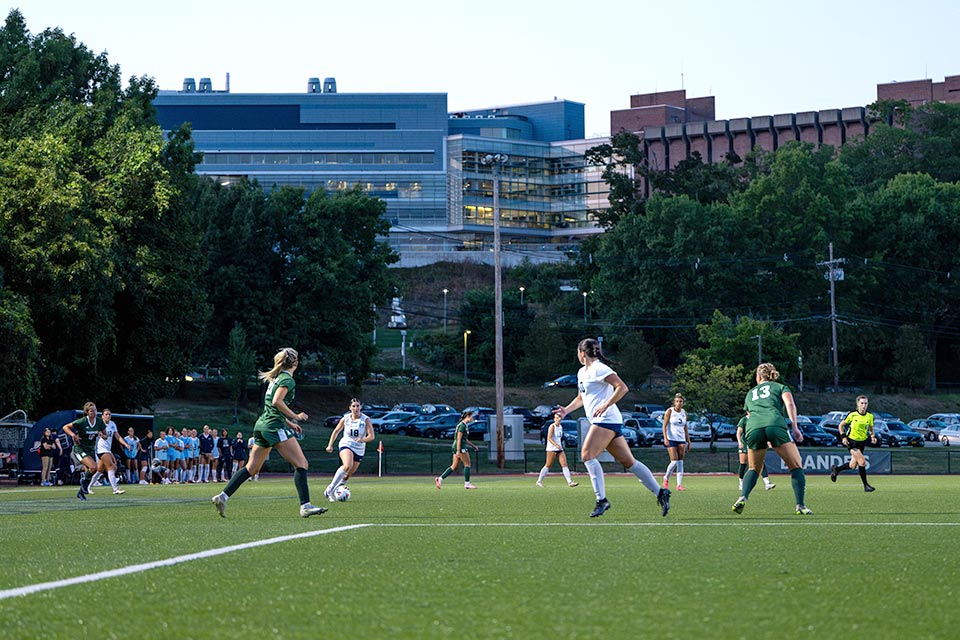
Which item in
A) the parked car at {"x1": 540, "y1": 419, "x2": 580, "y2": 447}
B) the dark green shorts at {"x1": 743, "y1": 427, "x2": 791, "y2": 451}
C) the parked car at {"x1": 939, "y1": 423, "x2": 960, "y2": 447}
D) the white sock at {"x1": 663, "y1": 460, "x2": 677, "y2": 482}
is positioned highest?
the dark green shorts at {"x1": 743, "y1": 427, "x2": 791, "y2": 451}

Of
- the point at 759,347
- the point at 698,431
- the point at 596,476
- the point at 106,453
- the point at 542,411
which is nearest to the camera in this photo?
the point at 596,476

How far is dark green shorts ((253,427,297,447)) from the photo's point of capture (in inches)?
592

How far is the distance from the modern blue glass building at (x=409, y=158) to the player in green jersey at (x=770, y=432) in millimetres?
144888

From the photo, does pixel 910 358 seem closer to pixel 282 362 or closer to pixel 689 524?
pixel 282 362

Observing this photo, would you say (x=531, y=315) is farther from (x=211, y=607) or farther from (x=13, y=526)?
(x=211, y=607)

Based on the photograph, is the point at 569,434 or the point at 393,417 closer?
the point at 569,434

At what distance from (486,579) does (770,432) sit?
27.4 ft

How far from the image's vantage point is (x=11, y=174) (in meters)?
40.6

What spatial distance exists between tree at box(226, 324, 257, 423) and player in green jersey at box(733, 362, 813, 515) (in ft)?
194

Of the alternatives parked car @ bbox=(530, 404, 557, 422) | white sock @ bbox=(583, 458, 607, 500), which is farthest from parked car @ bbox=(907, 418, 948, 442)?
white sock @ bbox=(583, 458, 607, 500)

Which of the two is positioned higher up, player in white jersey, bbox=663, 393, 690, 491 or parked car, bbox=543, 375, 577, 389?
parked car, bbox=543, 375, 577, 389

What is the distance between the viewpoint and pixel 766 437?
1535 centimetres

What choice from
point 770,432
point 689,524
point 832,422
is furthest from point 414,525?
point 832,422

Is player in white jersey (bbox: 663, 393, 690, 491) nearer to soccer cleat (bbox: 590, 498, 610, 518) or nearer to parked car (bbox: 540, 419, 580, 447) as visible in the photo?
soccer cleat (bbox: 590, 498, 610, 518)
